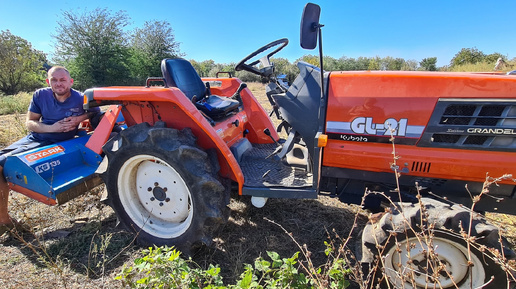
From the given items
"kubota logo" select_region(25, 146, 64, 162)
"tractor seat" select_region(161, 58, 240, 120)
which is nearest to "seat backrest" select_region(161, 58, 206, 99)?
"tractor seat" select_region(161, 58, 240, 120)

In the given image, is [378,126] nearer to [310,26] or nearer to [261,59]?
[310,26]

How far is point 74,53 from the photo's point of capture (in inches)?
791

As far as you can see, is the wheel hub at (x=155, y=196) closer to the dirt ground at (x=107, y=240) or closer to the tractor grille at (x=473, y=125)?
the dirt ground at (x=107, y=240)

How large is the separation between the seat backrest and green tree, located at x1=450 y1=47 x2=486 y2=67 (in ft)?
85.6

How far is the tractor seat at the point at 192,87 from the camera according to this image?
2789 millimetres

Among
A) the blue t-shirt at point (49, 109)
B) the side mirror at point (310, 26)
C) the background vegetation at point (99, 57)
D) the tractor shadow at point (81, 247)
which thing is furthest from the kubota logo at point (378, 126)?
the background vegetation at point (99, 57)

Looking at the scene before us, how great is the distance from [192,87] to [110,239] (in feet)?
5.55

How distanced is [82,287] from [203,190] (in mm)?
1086

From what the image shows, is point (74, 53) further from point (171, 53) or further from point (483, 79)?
point (483, 79)

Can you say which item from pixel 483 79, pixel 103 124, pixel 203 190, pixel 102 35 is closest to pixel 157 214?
pixel 203 190

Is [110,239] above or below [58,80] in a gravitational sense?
below

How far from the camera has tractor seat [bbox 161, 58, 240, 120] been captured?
2.79 meters

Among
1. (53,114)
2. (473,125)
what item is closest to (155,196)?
(53,114)

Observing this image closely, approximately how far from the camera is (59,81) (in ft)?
9.50
